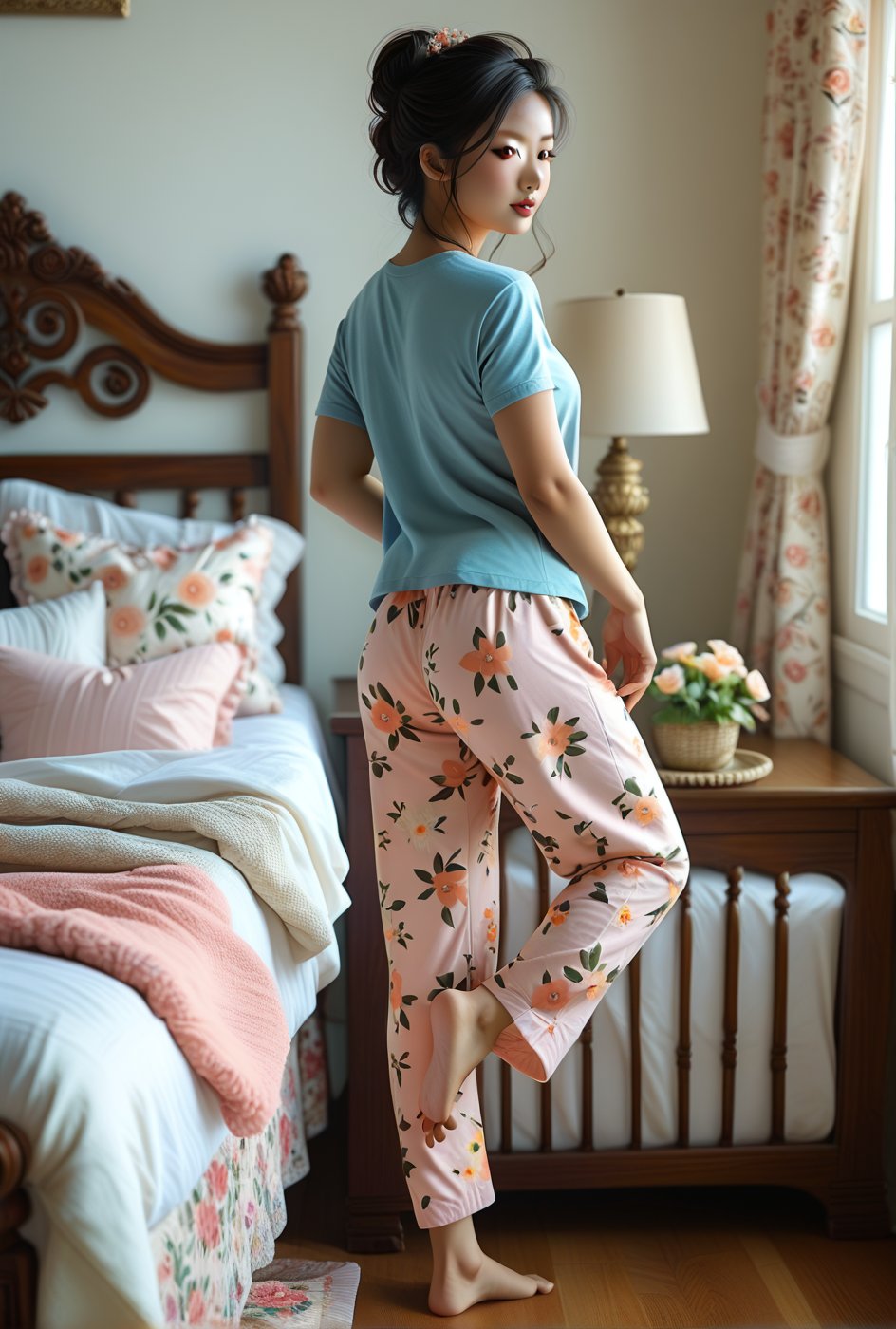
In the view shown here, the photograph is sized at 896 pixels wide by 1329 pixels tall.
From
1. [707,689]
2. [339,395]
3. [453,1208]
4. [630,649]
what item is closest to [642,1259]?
[453,1208]

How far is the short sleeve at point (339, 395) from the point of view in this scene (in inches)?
71.8

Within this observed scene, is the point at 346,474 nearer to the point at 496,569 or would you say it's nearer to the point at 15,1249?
the point at 496,569

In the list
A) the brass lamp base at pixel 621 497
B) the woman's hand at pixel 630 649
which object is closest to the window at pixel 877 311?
the brass lamp base at pixel 621 497

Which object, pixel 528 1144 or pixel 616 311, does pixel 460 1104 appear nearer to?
pixel 528 1144

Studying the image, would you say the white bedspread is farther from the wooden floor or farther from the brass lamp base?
the brass lamp base

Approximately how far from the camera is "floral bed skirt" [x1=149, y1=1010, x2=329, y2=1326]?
4.25 ft

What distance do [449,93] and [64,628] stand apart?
1.24 m

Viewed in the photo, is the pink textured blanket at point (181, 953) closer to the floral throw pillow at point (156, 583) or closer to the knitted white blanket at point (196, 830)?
the knitted white blanket at point (196, 830)

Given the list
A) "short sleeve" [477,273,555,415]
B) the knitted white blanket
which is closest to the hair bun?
"short sleeve" [477,273,555,415]

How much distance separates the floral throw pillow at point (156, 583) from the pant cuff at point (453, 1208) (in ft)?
3.36

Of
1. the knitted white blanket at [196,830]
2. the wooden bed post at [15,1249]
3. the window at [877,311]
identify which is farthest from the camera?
the window at [877,311]

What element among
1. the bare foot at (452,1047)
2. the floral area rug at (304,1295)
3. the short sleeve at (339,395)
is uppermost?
the short sleeve at (339,395)

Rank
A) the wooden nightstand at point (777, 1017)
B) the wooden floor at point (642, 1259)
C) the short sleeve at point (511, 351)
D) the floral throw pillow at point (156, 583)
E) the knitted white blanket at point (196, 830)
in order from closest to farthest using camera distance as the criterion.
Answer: the short sleeve at point (511, 351), the knitted white blanket at point (196, 830), the wooden floor at point (642, 1259), the wooden nightstand at point (777, 1017), the floral throw pillow at point (156, 583)

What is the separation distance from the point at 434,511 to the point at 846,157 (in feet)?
4.01
